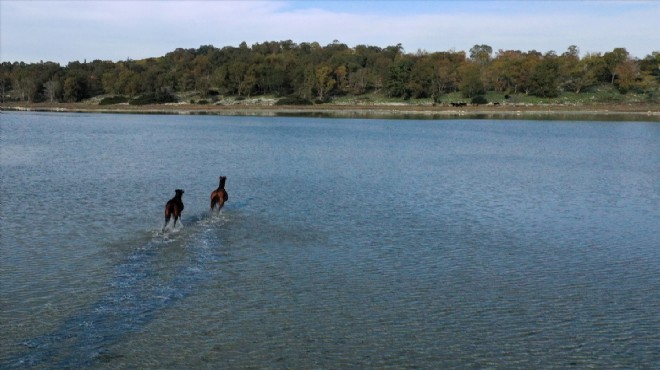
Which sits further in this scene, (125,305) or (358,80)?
(358,80)

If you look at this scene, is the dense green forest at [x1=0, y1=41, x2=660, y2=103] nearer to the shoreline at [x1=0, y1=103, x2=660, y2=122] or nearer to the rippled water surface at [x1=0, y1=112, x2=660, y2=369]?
the shoreline at [x1=0, y1=103, x2=660, y2=122]

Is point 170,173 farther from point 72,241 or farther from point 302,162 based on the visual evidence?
point 72,241

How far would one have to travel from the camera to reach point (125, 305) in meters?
10.7

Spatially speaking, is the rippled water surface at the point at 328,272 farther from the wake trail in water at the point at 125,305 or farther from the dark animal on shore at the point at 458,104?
the dark animal on shore at the point at 458,104

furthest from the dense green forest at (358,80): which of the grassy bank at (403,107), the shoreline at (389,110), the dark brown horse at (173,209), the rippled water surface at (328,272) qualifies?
the dark brown horse at (173,209)

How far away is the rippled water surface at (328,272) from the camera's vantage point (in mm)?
9117

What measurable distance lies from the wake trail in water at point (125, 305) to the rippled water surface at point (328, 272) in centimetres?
4

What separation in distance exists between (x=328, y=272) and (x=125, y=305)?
4.13m

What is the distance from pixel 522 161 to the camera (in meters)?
37.8

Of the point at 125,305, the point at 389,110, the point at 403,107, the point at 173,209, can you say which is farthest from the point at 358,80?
the point at 125,305

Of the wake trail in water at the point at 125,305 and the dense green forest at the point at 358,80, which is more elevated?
the dense green forest at the point at 358,80

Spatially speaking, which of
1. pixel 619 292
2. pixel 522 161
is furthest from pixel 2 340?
pixel 522 161

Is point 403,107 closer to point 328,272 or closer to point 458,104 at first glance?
point 458,104

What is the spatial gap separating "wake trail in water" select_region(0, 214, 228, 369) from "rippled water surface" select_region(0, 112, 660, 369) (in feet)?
0.13
